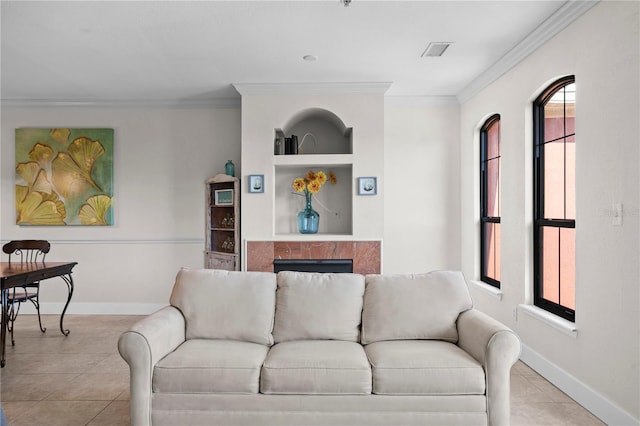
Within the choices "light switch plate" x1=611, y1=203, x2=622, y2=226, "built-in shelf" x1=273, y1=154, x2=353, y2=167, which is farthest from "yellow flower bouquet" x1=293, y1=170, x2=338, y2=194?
"light switch plate" x1=611, y1=203, x2=622, y2=226

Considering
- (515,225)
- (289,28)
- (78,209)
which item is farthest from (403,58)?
(78,209)

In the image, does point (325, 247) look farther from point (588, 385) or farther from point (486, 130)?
point (588, 385)

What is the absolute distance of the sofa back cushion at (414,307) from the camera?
2.79 m

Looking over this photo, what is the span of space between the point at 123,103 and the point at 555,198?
4963 millimetres

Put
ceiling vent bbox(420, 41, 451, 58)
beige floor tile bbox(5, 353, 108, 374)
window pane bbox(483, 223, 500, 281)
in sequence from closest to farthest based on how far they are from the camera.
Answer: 1. beige floor tile bbox(5, 353, 108, 374)
2. ceiling vent bbox(420, 41, 451, 58)
3. window pane bbox(483, 223, 500, 281)

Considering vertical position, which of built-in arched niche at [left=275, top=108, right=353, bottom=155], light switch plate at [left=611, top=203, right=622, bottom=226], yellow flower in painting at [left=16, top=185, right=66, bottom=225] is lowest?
light switch plate at [left=611, top=203, right=622, bottom=226]

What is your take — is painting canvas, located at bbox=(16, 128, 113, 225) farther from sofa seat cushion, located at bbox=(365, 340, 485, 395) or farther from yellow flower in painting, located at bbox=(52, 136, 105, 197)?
sofa seat cushion, located at bbox=(365, 340, 485, 395)

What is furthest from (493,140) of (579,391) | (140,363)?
(140,363)

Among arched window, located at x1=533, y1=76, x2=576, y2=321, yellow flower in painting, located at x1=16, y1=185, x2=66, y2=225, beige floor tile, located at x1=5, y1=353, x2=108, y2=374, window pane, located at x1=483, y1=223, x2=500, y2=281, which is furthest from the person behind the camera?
yellow flower in painting, located at x1=16, y1=185, x2=66, y2=225

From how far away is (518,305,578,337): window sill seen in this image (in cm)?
307

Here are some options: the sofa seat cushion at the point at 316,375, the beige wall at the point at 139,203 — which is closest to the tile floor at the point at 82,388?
the sofa seat cushion at the point at 316,375

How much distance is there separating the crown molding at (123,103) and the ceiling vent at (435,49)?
2.52 metres

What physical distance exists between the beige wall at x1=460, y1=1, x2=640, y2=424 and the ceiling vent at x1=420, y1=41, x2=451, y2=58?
2.28ft

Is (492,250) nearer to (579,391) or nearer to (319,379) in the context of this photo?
(579,391)
